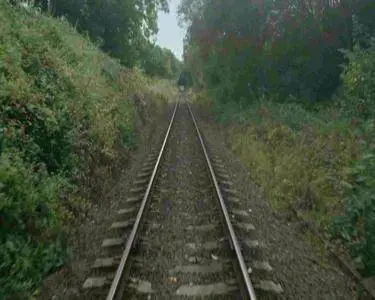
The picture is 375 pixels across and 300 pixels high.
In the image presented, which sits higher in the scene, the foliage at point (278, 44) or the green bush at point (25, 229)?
the foliage at point (278, 44)

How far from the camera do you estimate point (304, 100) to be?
719 inches

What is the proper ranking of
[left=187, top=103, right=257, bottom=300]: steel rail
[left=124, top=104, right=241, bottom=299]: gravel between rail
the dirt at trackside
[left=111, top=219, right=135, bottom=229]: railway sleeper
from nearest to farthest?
[left=187, top=103, right=257, bottom=300]: steel rail, the dirt at trackside, [left=124, top=104, right=241, bottom=299]: gravel between rail, [left=111, top=219, right=135, bottom=229]: railway sleeper

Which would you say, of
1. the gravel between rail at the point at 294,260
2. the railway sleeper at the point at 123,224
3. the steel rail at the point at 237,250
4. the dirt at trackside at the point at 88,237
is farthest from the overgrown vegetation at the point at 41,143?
the gravel between rail at the point at 294,260

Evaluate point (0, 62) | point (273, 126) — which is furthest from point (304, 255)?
point (273, 126)

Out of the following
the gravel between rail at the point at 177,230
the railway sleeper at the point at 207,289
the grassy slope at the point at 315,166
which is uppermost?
the grassy slope at the point at 315,166

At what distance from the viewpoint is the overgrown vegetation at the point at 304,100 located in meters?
7.83

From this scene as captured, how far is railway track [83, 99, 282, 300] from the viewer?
5.25 meters

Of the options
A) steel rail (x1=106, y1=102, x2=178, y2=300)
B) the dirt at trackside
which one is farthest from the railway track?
the dirt at trackside

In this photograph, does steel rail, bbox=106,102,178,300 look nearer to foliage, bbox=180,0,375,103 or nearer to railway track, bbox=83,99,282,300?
railway track, bbox=83,99,282,300

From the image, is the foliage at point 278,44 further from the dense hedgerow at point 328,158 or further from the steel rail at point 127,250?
the steel rail at point 127,250

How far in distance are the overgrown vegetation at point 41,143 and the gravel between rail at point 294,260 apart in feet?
11.5

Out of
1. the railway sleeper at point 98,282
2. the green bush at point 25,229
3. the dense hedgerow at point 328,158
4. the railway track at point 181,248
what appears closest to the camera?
the green bush at point 25,229

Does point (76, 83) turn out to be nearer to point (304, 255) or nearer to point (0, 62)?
point (0, 62)

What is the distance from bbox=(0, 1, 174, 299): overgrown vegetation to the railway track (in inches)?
37.5
